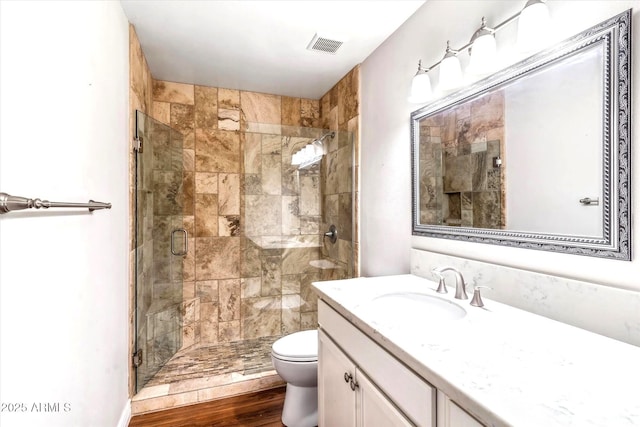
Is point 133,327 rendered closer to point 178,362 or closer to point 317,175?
point 178,362

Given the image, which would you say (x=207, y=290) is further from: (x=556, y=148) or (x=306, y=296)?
(x=556, y=148)

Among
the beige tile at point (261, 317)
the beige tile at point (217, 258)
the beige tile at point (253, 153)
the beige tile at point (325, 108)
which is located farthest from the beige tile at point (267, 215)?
the beige tile at point (325, 108)

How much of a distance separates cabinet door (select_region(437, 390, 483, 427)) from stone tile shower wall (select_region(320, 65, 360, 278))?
1773mm

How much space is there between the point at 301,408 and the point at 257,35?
2299 millimetres

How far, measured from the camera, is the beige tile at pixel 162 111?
273 cm

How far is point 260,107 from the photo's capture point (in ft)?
10.1

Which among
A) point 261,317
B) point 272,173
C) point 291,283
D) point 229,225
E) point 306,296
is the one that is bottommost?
point 261,317

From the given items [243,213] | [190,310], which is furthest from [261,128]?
[190,310]

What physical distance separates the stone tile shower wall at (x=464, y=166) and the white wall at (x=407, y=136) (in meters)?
0.13

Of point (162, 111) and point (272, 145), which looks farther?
point (162, 111)

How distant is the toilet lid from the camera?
5.80 ft

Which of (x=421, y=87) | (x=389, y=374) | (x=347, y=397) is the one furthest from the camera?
(x=421, y=87)

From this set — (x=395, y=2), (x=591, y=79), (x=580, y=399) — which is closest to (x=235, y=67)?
(x=395, y=2)

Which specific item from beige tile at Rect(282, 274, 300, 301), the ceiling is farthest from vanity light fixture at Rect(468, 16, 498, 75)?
beige tile at Rect(282, 274, 300, 301)
